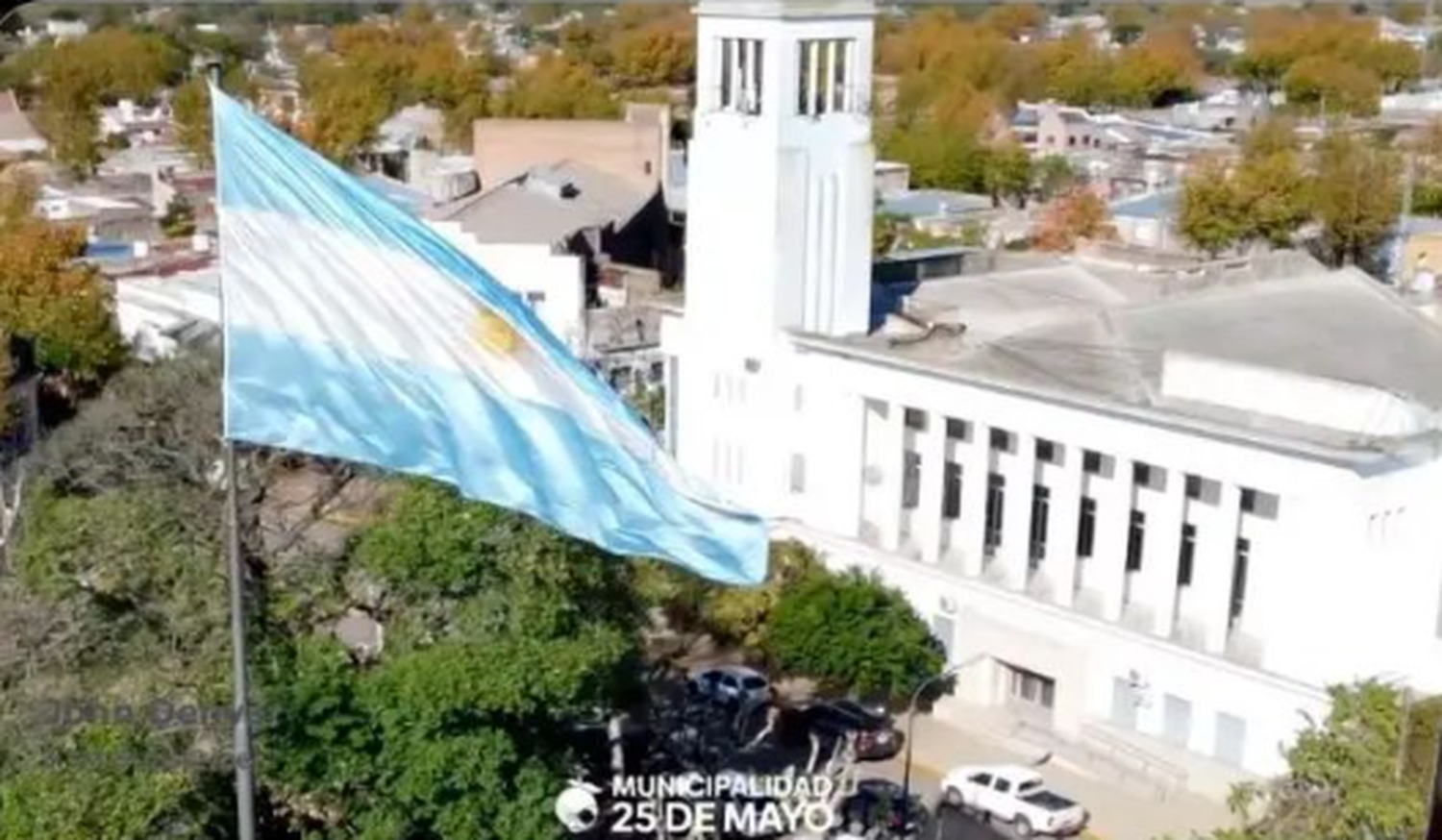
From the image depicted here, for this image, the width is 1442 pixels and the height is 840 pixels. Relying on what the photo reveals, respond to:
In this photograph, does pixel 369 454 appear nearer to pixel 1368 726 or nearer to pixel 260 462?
pixel 260 462

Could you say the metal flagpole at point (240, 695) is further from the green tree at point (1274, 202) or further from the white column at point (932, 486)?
the green tree at point (1274, 202)

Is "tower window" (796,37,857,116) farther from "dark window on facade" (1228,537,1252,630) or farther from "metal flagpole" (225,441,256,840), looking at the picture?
"metal flagpole" (225,441,256,840)

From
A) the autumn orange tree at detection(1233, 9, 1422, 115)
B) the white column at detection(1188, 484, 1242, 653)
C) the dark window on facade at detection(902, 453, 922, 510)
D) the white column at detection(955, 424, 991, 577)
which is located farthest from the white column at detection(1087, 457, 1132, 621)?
the autumn orange tree at detection(1233, 9, 1422, 115)

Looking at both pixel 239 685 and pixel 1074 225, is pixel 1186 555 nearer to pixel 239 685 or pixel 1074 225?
pixel 239 685

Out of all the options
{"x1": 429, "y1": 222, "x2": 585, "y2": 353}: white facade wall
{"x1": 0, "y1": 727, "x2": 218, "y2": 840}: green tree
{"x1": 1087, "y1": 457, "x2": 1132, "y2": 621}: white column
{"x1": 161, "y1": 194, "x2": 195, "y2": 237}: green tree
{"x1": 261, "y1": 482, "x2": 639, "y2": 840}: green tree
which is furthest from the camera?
{"x1": 161, "y1": 194, "x2": 195, "y2": 237}: green tree

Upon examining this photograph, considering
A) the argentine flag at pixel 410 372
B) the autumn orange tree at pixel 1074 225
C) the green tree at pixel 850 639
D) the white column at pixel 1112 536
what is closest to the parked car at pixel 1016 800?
the green tree at pixel 850 639

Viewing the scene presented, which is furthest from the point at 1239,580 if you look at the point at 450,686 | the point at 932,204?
the point at 932,204
